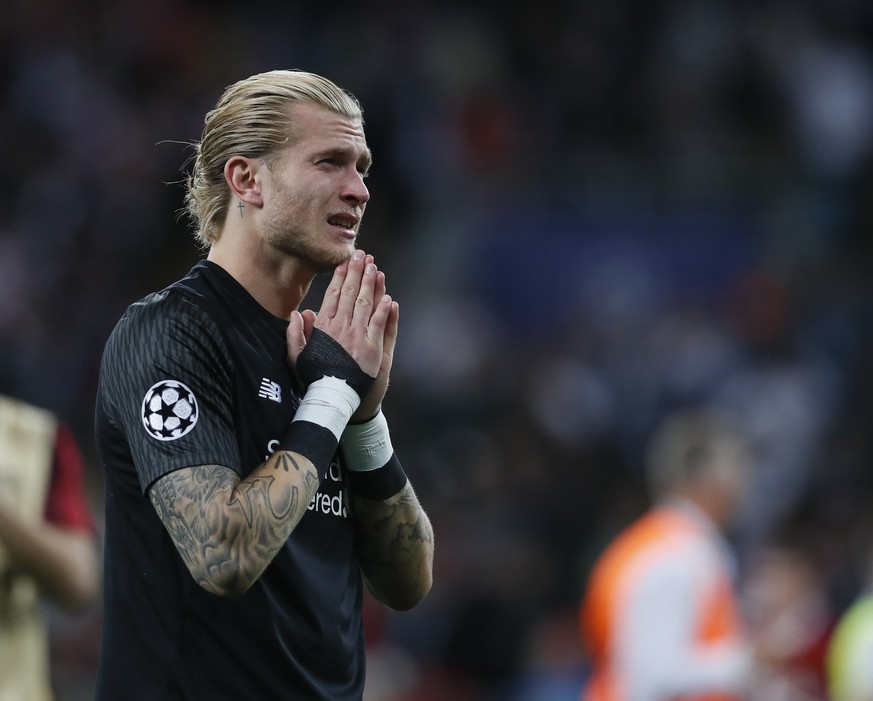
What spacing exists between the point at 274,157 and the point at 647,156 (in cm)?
1121

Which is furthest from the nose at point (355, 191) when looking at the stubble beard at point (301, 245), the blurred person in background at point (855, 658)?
the blurred person in background at point (855, 658)

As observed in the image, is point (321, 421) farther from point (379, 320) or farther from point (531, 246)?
point (531, 246)

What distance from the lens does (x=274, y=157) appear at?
10.9ft

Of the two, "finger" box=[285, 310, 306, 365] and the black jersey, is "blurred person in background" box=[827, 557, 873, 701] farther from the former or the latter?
"finger" box=[285, 310, 306, 365]

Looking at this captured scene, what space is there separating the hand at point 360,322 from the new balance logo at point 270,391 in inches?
2.8

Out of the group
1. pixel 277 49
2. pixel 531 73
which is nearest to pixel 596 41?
pixel 531 73

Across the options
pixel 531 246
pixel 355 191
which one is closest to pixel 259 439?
pixel 355 191

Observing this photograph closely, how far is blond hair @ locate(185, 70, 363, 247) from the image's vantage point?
3316mm

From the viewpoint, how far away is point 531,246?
13.5m

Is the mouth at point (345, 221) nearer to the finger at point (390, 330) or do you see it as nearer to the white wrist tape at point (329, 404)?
the finger at point (390, 330)

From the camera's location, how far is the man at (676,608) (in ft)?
21.8

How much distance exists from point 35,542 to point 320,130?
1.69m

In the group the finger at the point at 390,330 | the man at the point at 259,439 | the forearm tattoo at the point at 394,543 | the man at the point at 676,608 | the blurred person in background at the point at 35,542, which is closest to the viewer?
the man at the point at 259,439

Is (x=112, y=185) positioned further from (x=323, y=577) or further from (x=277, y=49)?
(x=323, y=577)
